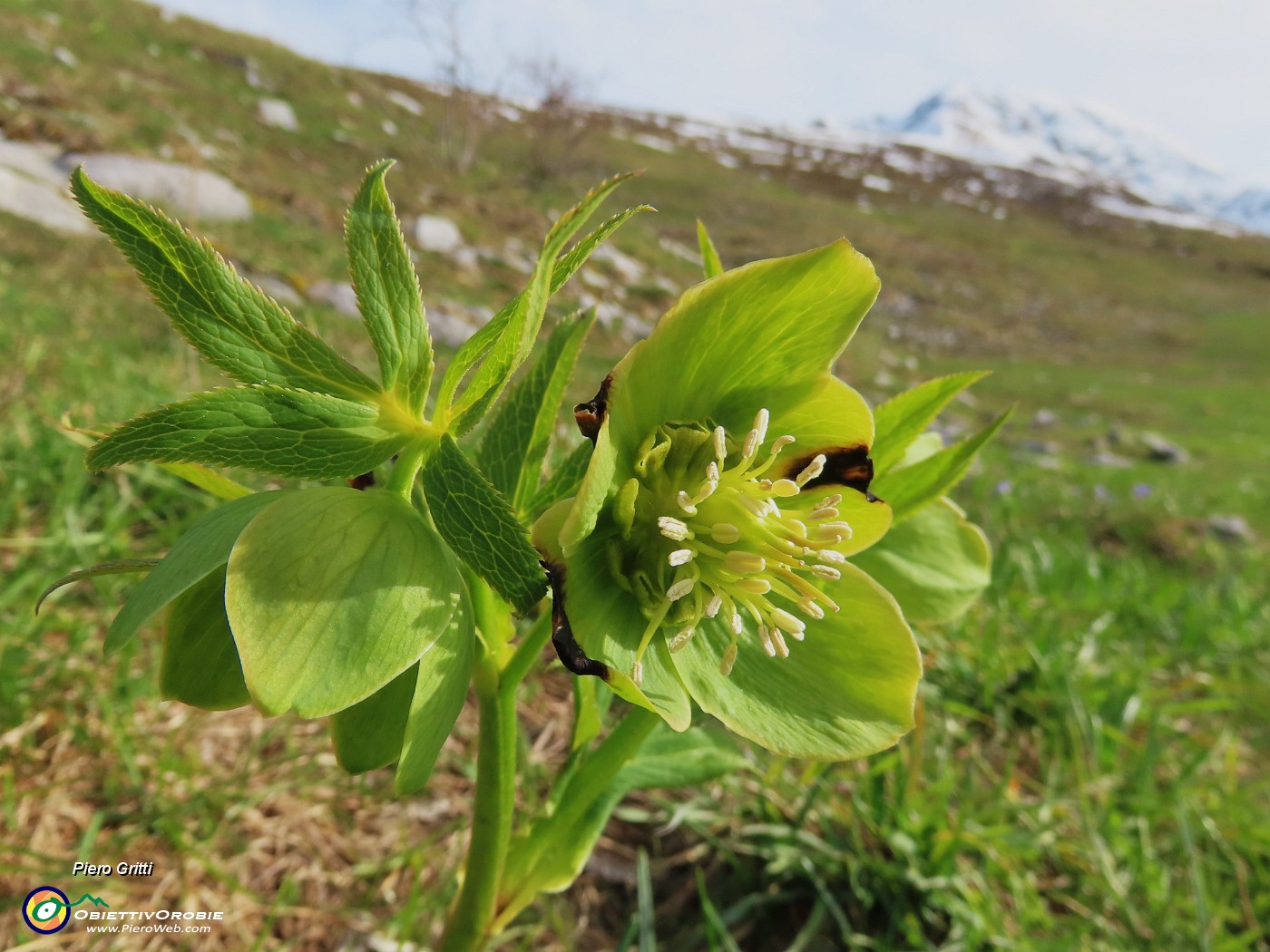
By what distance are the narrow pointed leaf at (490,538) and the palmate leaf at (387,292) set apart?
0.30 ft

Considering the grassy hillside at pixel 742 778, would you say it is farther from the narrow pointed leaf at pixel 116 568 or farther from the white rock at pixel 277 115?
the white rock at pixel 277 115

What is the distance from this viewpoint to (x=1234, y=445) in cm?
963

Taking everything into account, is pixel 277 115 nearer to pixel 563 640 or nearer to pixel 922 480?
pixel 922 480

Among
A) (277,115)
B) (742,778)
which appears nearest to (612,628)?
(742,778)

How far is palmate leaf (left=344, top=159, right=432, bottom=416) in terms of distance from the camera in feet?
2.04

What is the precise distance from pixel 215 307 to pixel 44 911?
0.88m

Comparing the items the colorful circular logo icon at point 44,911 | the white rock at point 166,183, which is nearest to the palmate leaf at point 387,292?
the colorful circular logo icon at point 44,911

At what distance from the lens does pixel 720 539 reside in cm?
69

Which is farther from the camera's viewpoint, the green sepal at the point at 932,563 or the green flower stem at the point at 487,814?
the green sepal at the point at 932,563

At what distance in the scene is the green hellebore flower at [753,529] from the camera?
2.11ft

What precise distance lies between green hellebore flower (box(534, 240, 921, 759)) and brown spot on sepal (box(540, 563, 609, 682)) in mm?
30

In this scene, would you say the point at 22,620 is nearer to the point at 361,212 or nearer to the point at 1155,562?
the point at 361,212

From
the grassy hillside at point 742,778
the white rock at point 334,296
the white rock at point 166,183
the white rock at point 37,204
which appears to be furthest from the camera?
the white rock at point 166,183

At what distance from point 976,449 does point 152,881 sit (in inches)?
48.3
